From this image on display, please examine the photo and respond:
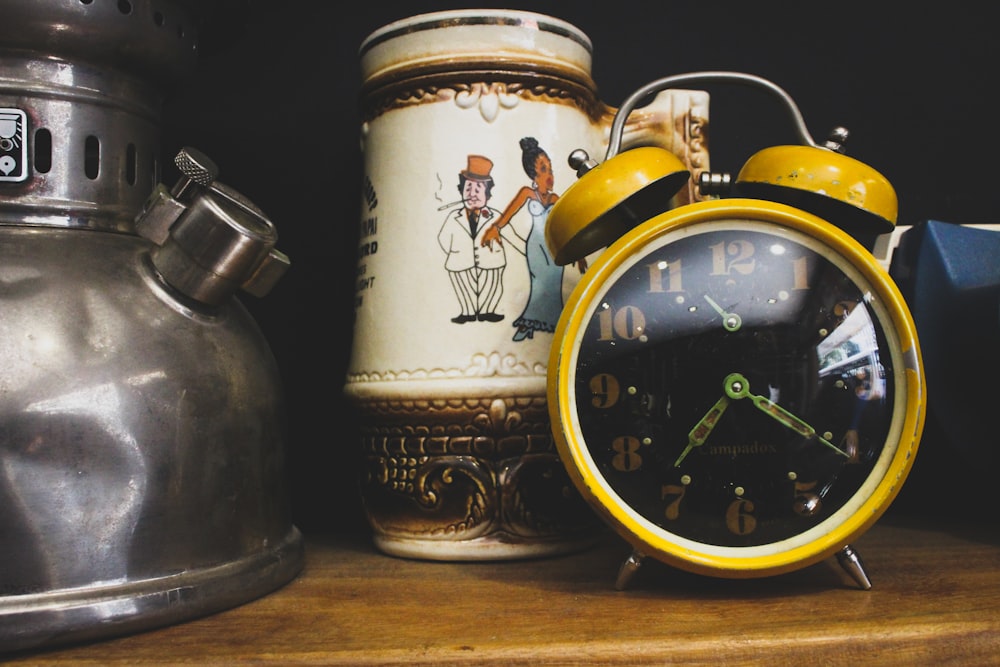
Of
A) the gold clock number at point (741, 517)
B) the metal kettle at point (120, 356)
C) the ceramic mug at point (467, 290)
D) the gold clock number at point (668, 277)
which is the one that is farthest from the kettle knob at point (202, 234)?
the gold clock number at point (741, 517)

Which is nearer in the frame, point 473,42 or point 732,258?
point 732,258

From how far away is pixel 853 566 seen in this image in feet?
2.15

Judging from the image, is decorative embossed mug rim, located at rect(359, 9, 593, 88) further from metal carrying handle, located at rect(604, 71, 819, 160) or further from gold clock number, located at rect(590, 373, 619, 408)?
gold clock number, located at rect(590, 373, 619, 408)

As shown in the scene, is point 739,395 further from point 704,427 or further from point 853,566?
point 853,566

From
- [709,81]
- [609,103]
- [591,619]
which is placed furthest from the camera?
[609,103]

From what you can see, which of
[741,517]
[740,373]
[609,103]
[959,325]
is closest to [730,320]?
[740,373]

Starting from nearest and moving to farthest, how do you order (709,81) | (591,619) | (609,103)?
(591,619) → (709,81) → (609,103)

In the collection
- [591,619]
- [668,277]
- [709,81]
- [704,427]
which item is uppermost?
[709,81]

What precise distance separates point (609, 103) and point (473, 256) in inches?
14.6

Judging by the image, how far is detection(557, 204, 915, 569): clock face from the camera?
0.66 m

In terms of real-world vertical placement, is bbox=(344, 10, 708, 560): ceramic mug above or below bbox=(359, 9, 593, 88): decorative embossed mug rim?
below

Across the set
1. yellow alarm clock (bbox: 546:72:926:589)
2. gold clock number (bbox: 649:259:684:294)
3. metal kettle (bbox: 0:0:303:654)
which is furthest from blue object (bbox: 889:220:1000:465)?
metal kettle (bbox: 0:0:303:654)

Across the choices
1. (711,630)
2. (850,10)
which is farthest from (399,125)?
(850,10)

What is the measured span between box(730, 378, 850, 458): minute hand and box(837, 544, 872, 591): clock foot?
0.07m
